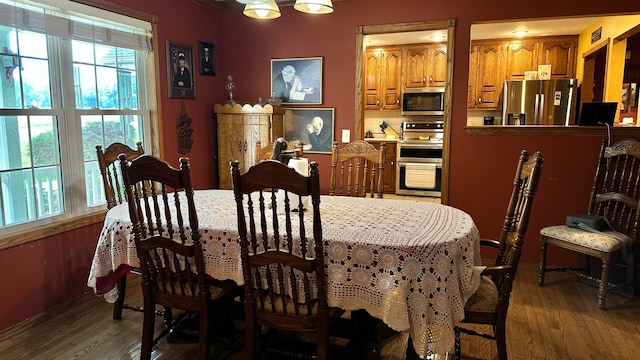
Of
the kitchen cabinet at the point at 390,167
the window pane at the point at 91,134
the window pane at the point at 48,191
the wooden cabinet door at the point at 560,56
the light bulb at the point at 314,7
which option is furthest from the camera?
the kitchen cabinet at the point at 390,167

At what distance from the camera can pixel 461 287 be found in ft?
5.86

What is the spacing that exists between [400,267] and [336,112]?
2693 mm

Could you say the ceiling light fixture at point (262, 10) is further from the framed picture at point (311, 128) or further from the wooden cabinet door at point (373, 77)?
the wooden cabinet door at point (373, 77)

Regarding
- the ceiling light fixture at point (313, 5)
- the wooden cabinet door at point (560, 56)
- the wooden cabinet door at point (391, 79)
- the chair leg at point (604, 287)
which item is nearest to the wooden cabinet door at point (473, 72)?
the wooden cabinet door at point (560, 56)

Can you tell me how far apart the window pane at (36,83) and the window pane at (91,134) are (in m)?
0.32

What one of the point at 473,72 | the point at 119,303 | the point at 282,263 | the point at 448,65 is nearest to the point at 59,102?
the point at 119,303

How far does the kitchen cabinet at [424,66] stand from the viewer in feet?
21.2

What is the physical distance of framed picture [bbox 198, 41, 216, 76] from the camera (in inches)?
169

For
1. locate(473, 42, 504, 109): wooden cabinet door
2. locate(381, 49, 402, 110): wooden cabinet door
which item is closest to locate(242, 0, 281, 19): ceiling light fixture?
locate(381, 49, 402, 110): wooden cabinet door

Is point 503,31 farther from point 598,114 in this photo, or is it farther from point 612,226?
point 612,226

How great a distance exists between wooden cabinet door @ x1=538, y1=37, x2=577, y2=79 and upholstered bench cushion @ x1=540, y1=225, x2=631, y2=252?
3.60 m

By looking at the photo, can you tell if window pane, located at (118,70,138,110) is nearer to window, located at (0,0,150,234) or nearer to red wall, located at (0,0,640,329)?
window, located at (0,0,150,234)

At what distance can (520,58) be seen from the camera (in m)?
6.14

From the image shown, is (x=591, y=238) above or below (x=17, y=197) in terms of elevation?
below
